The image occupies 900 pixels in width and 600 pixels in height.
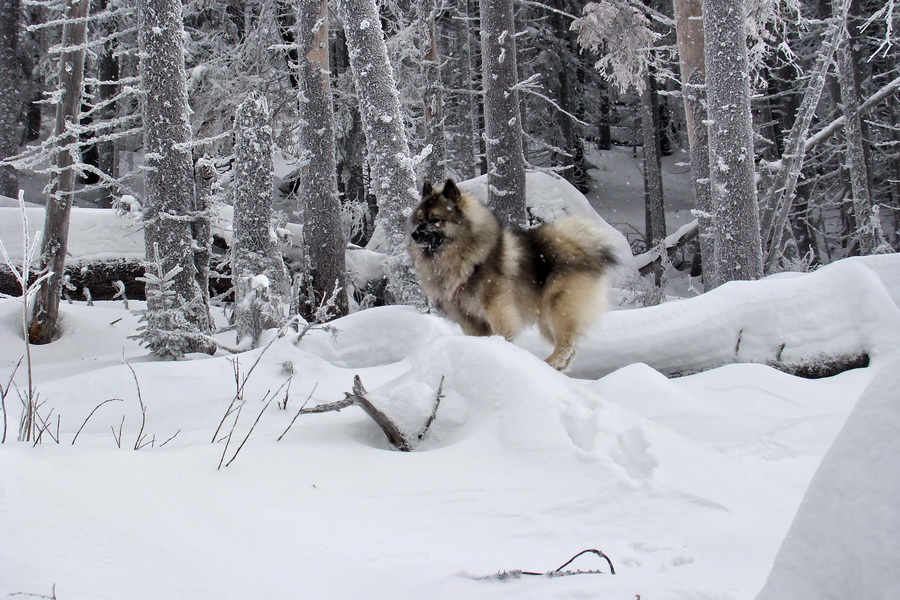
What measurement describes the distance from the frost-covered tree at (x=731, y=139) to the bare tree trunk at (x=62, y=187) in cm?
770

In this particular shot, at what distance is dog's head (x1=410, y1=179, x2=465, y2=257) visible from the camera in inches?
192

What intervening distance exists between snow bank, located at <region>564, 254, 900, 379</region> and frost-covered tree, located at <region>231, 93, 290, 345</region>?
3.00m

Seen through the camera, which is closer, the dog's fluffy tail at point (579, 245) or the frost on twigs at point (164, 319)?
the dog's fluffy tail at point (579, 245)

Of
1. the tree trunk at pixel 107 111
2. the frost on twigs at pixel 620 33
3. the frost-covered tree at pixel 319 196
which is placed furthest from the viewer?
the tree trunk at pixel 107 111

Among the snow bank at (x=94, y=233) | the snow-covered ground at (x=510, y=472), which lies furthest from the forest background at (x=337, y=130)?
the snow-covered ground at (x=510, y=472)

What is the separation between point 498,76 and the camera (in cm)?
973

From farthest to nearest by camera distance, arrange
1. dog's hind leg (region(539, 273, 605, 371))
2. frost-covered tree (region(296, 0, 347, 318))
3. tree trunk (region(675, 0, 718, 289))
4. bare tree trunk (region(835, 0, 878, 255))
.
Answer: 1. bare tree trunk (region(835, 0, 878, 255))
2. frost-covered tree (region(296, 0, 347, 318))
3. tree trunk (region(675, 0, 718, 289))
4. dog's hind leg (region(539, 273, 605, 371))

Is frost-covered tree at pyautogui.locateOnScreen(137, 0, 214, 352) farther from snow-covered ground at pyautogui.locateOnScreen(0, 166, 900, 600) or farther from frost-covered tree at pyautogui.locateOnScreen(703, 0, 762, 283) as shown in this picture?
frost-covered tree at pyautogui.locateOnScreen(703, 0, 762, 283)

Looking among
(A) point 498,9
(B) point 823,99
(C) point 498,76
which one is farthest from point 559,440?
(B) point 823,99

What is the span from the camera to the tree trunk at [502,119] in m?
9.56

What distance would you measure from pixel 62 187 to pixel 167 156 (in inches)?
81.4

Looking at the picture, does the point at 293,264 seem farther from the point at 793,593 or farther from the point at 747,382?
the point at 793,593

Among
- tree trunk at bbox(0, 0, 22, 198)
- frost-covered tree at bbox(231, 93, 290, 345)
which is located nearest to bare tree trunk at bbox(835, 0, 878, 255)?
frost-covered tree at bbox(231, 93, 290, 345)

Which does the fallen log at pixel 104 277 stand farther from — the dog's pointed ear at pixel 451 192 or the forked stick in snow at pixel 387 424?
the forked stick in snow at pixel 387 424
